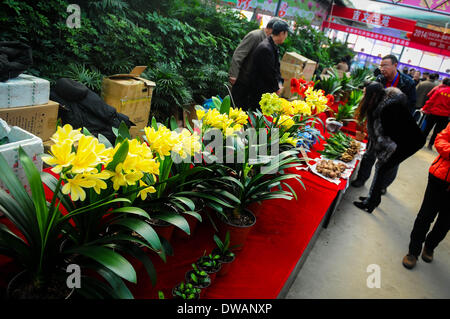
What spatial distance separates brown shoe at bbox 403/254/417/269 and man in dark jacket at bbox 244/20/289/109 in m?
1.95

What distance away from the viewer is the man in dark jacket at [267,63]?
3.02 meters

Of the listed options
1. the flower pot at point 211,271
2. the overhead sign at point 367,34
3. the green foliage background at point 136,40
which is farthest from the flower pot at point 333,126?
the overhead sign at point 367,34

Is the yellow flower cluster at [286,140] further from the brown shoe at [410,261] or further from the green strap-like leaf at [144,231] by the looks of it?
the brown shoe at [410,261]

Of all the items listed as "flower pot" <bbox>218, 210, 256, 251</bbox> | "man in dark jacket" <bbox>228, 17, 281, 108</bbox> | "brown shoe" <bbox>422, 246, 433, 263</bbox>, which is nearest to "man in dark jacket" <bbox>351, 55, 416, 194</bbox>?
"brown shoe" <bbox>422, 246, 433, 263</bbox>

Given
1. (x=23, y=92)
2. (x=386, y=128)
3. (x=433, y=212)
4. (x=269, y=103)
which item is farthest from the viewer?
(x=386, y=128)

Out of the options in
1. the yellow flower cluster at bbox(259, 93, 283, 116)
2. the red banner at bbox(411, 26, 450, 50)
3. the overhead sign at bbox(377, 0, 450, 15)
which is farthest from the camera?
the red banner at bbox(411, 26, 450, 50)

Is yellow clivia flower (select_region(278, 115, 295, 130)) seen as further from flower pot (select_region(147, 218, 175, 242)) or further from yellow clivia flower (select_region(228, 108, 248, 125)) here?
flower pot (select_region(147, 218, 175, 242))

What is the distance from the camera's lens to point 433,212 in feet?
7.72

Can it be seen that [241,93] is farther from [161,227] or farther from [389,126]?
[161,227]

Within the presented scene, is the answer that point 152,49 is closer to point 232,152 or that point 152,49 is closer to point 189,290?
point 232,152

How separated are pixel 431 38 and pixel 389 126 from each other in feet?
29.4

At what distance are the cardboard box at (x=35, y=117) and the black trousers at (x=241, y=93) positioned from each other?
1.80 m

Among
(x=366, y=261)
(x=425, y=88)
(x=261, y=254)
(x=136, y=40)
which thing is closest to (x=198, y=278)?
(x=261, y=254)

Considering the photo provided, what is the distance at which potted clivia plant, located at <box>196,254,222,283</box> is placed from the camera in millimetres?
1119
